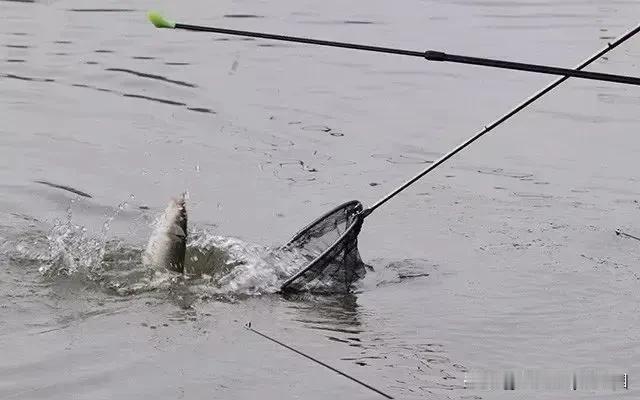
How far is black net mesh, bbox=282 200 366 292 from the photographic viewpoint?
739 cm

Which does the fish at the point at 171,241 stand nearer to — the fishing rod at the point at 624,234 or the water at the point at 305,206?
→ the water at the point at 305,206

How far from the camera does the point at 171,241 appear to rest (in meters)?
7.68

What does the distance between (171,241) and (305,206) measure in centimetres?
200

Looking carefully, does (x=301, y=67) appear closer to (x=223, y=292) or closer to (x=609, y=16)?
(x=609, y=16)

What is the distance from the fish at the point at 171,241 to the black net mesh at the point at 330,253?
719 millimetres

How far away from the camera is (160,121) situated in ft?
39.7

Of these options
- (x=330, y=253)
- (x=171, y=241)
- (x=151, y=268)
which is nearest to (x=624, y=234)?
(x=330, y=253)

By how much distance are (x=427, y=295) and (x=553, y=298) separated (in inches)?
31.3

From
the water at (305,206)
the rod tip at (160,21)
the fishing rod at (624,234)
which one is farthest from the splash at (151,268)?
the fishing rod at (624,234)

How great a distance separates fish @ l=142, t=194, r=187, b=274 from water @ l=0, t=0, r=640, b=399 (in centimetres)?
12

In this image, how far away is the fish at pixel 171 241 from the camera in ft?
24.8

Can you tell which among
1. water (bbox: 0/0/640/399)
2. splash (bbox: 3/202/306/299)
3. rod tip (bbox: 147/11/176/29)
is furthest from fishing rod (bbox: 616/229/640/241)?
rod tip (bbox: 147/11/176/29)

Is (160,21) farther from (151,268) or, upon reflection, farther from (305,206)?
(305,206)

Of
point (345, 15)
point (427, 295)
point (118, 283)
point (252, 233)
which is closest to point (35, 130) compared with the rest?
point (252, 233)
